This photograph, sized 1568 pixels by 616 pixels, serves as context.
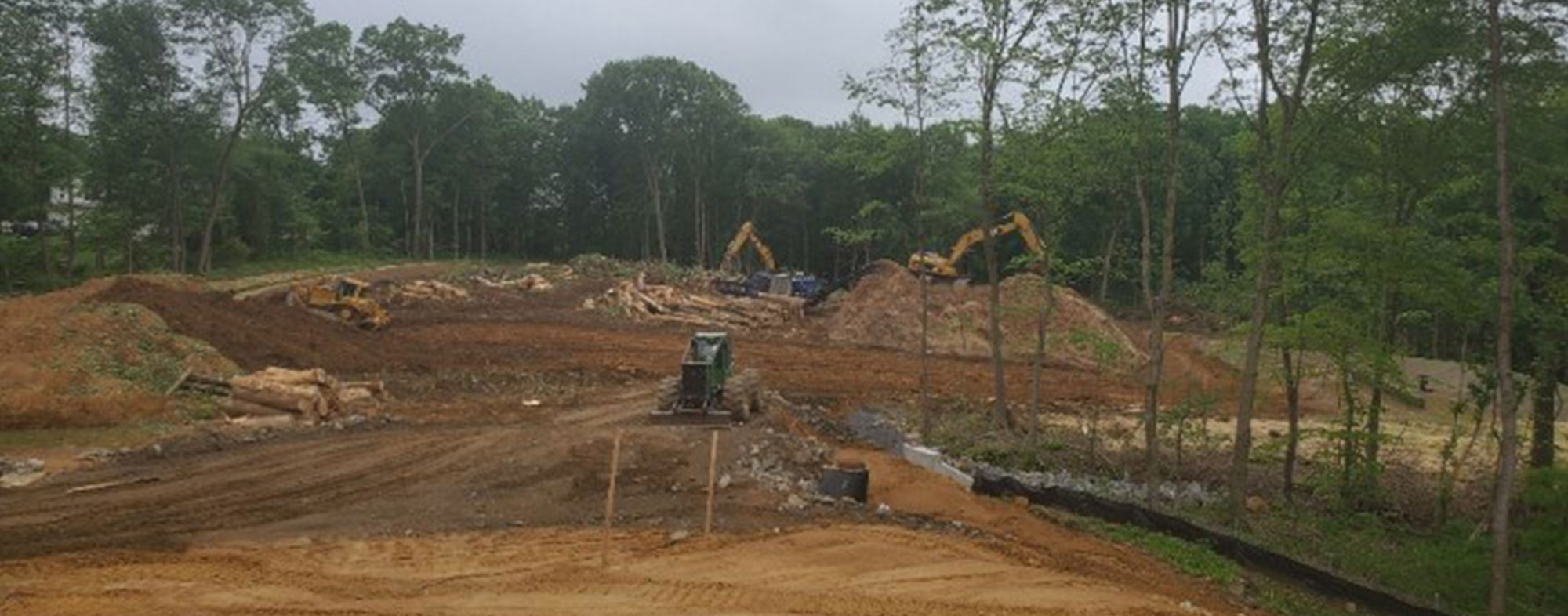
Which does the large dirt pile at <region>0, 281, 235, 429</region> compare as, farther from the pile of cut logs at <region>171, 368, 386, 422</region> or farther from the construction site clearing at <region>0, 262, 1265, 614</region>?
the pile of cut logs at <region>171, 368, 386, 422</region>

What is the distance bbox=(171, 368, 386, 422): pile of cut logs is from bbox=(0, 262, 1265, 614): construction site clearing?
52 mm

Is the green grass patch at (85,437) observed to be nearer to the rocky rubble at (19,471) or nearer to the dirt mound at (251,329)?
the rocky rubble at (19,471)

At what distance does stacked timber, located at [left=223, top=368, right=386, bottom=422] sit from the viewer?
64.0ft

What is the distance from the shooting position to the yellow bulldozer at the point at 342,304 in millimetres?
32375

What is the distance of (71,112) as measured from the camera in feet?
136

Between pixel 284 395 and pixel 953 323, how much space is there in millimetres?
23475

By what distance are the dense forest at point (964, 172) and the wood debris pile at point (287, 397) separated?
1103cm

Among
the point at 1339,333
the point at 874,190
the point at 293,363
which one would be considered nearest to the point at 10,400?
the point at 293,363

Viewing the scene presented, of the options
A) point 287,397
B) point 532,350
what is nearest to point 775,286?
point 532,350

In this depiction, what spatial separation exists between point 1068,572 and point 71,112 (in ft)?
146

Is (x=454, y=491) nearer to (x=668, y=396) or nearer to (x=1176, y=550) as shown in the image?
(x=668, y=396)

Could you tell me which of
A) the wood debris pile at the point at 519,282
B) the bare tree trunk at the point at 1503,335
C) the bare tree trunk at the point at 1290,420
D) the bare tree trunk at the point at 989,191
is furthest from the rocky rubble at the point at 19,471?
the wood debris pile at the point at 519,282

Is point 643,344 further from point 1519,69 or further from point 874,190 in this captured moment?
point 874,190

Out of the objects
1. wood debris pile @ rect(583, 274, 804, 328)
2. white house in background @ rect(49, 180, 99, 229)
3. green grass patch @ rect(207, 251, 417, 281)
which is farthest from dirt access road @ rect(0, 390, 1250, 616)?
green grass patch @ rect(207, 251, 417, 281)
